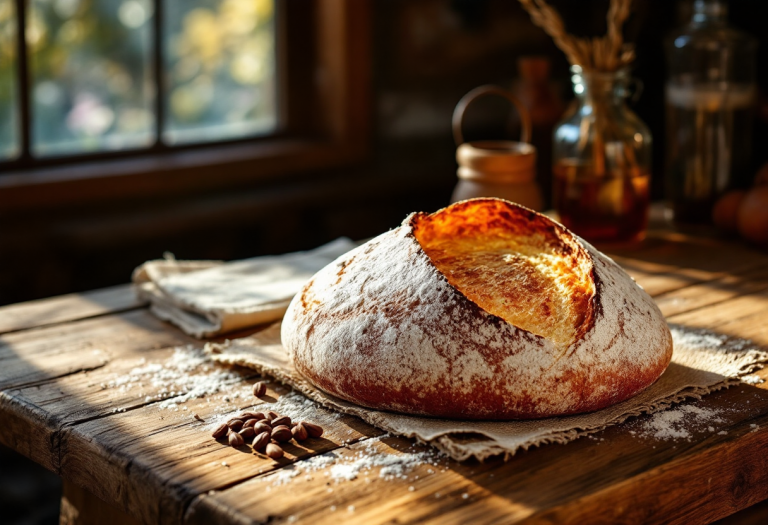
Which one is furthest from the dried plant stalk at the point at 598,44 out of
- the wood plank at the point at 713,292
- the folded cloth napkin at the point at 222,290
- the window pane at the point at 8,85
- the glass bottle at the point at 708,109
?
the window pane at the point at 8,85

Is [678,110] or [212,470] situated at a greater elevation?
[678,110]

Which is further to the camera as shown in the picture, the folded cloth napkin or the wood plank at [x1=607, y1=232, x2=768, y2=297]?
the wood plank at [x1=607, y1=232, x2=768, y2=297]

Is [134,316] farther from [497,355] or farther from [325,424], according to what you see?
[497,355]

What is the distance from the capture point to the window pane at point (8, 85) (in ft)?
7.52

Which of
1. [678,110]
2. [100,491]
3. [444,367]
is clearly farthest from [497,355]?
[678,110]

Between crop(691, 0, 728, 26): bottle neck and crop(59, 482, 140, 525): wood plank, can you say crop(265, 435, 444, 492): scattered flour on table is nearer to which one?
crop(59, 482, 140, 525): wood plank

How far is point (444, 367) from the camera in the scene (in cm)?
108

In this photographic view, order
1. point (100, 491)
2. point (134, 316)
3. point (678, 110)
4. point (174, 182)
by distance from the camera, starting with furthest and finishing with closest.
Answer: point (174, 182) → point (678, 110) → point (134, 316) → point (100, 491)

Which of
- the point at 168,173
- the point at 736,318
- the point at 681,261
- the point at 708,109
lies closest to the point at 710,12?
the point at 708,109

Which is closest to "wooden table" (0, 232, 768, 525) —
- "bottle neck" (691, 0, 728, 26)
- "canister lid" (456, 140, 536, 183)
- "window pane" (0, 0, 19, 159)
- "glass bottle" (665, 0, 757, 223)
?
"canister lid" (456, 140, 536, 183)

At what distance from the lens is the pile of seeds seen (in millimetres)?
1047

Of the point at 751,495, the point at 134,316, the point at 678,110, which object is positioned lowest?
the point at 751,495

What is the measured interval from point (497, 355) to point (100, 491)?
48 cm

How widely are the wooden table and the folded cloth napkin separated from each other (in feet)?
0.25
